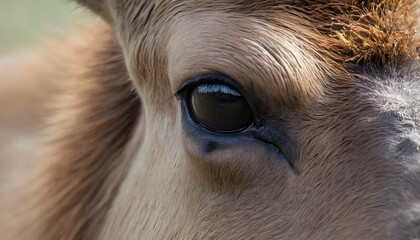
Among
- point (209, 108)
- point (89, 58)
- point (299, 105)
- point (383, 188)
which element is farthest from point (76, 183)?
point (383, 188)

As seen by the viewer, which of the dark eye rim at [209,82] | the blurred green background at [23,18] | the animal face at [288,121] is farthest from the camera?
the blurred green background at [23,18]

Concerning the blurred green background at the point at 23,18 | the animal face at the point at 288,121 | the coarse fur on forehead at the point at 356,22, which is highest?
the blurred green background at the point at 23,18

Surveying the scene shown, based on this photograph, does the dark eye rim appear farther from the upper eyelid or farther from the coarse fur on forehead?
the coarse fur on forehead

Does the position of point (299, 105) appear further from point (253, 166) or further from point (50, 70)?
point (50, 70)

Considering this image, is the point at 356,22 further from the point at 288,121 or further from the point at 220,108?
the point at 220,108

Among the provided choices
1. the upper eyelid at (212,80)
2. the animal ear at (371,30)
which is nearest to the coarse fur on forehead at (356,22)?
the animal ear at (371,30)

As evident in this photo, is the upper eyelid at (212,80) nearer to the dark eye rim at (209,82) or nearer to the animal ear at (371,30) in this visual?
the dark eye rim at (209,82)
